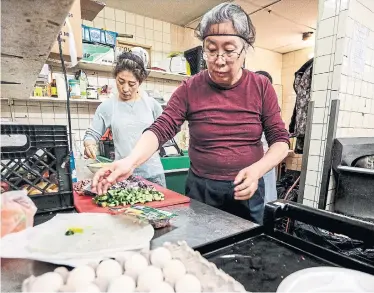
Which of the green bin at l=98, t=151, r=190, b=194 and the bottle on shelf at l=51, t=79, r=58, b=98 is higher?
the bottle on shelf at l=51, t=79, r=58, b=98

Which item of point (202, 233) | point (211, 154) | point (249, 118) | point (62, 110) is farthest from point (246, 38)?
point (62, 110)

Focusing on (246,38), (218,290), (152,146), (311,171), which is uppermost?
(246,38)

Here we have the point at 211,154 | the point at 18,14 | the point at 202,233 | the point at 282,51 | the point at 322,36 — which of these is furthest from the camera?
the point at 282,51

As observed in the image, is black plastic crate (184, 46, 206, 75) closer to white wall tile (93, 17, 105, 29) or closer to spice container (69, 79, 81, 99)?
white wall tile (93, 17, 105, 29)

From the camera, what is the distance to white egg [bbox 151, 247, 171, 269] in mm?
518

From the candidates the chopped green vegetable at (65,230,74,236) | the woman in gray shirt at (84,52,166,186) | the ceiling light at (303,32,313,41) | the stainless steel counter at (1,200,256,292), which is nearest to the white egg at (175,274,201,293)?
A: the stainless steel counter at (1,200,256,292)

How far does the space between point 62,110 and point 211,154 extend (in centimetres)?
247

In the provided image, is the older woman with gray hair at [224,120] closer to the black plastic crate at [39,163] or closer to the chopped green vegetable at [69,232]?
the black plastic crate at [39,163]

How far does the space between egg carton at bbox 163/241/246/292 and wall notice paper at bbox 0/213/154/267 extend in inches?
3.9

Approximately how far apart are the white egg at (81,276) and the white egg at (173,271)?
14 centimetres

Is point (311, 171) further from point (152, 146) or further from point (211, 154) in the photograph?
point (152, 146)

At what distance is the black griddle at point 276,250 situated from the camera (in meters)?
0.61

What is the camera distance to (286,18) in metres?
3.40

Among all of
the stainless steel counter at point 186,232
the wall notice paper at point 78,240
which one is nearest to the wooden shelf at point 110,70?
the stainless steel counter at point 186,232
